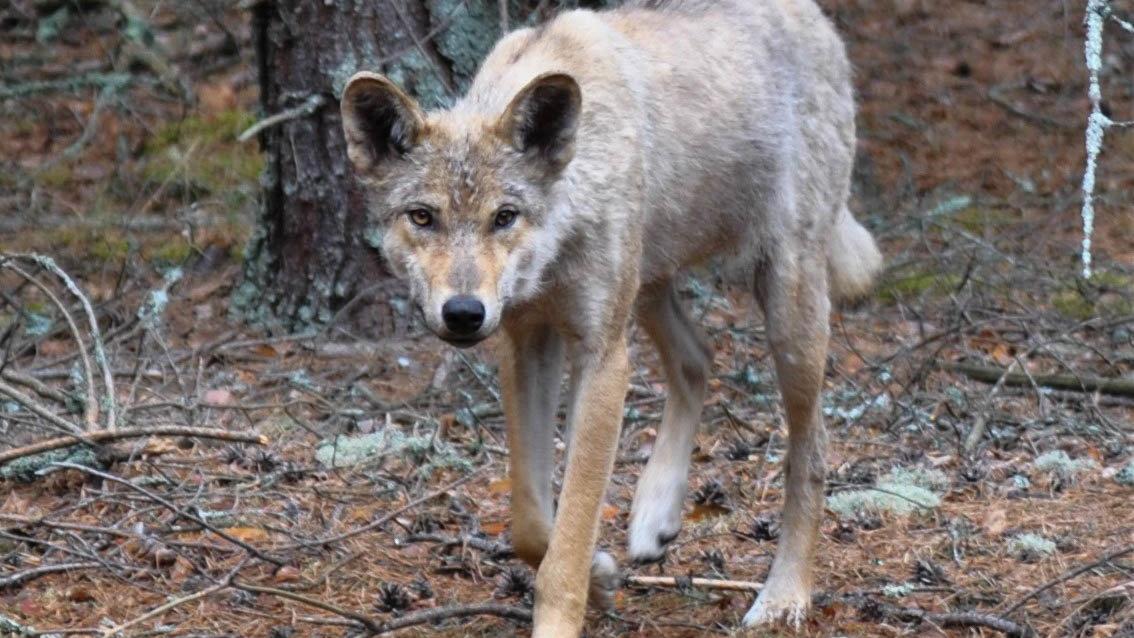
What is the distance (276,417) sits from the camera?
775 centimetres

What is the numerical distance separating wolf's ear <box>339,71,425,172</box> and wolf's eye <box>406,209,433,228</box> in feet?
0.79

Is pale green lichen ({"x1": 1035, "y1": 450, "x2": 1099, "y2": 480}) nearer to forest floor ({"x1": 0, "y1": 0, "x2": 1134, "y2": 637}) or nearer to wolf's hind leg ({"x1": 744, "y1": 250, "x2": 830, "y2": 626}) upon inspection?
forest floor ({"x1": 0, "y1": 0, "x2": 1134, "y2": 637})

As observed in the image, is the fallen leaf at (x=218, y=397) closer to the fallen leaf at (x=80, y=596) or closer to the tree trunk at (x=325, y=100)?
the tree trunk at (x=325, y=100)

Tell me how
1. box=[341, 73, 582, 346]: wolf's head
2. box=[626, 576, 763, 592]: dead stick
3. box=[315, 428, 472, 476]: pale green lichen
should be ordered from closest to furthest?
box=[341, 73, 582, 346]: wolf's head, box=[626, 576, 763, 592]: dead stick, box=[315, 428, 472, 476]: pale green lichen

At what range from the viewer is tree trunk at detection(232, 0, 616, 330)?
330 inches

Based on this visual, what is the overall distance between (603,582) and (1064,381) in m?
3.75

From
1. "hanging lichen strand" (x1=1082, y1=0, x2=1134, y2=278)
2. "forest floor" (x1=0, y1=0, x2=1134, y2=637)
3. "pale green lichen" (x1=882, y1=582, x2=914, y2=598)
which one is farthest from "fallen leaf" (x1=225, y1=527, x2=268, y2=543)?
"hanging lichen strand" (x1=1082, y1=0, x2=1134, y2=278)

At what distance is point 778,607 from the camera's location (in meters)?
5.67

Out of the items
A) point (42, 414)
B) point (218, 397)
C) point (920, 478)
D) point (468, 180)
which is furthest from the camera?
point (218, 397)

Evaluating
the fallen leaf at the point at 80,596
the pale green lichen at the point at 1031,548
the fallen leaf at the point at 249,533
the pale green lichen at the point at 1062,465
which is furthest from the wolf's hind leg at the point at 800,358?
the fallen leaf at the point at 80,596

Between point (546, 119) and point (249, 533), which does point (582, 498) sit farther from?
point (249, 533)

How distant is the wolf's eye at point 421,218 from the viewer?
194 inches

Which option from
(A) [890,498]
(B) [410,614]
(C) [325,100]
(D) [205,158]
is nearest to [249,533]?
(B) [410,614]

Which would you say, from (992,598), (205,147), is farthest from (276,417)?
(205,147)
